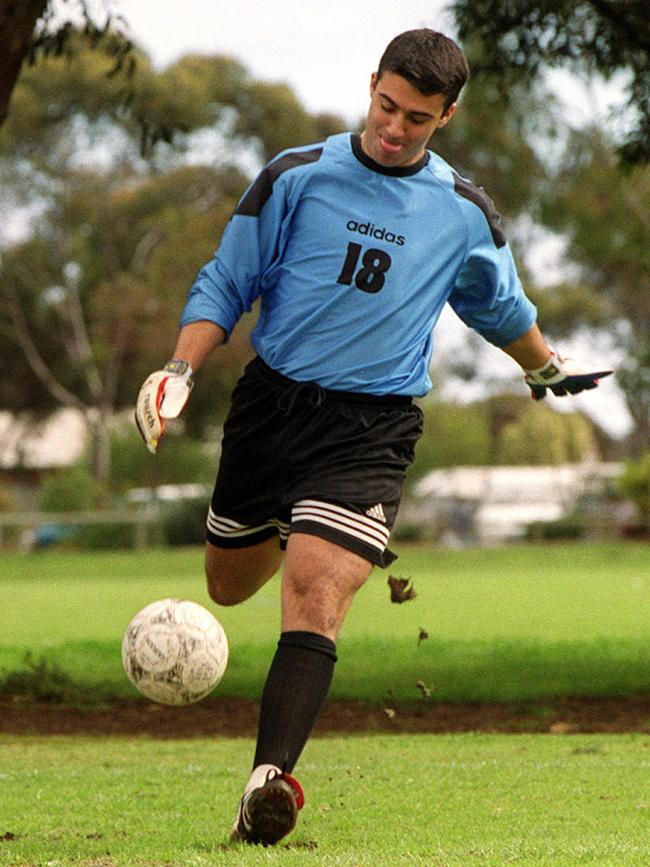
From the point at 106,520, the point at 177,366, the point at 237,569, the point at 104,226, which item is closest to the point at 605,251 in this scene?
the point at 106,520

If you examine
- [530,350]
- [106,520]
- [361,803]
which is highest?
[530,350]

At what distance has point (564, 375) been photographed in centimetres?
629

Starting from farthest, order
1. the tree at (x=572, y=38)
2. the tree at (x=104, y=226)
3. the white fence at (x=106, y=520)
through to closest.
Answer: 1. the tree at (x=104, y=226)
2. the white fence at (x=106, y=520)
3. the tree at (x=572, y=38)

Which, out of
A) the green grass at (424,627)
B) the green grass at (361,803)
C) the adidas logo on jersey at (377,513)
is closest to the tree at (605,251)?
the green grass at (424,627)

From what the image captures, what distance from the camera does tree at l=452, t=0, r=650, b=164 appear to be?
11.6m

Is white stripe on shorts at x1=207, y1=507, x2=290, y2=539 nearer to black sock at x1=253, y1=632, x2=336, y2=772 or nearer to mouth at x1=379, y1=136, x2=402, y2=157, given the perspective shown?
black sock at x1=253, y1=632, x2=336, y2=772

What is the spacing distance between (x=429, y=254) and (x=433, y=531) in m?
40.3

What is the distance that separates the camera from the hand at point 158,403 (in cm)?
494

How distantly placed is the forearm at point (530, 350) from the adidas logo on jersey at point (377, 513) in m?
1.13

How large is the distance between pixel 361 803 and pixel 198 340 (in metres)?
2.02

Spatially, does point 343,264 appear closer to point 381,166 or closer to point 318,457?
point 381,166

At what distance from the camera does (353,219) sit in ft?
18.0

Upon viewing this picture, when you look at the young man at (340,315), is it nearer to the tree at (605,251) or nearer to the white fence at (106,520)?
the tree at (605,251)

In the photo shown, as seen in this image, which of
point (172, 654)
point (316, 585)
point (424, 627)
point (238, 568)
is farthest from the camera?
point (424, 627)
